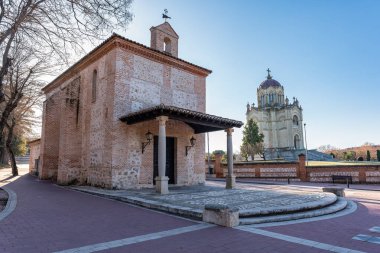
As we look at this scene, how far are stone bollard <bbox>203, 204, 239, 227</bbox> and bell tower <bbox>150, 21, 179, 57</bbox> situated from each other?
11.2 meters

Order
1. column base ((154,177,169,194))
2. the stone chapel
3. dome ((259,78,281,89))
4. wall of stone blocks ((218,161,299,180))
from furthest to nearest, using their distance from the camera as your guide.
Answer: dome ((259,78,281,89)) < wall of stone blocks ((218,161,299,180)) < the stone chapel < column base ((154,177,169,194))

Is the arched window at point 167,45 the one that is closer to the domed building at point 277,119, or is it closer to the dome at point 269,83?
Answer: the domed building at point 277,119

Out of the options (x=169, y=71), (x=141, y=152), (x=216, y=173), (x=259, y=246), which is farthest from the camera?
(x=216, y=173)

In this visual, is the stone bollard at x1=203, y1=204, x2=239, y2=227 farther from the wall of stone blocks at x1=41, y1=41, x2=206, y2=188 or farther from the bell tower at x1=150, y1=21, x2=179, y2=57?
Answer: the bell tower at x1=150, y1=21, x2=179, y2=57

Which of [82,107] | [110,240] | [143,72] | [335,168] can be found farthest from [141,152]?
[335,168]

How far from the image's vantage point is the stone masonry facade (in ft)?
39.8

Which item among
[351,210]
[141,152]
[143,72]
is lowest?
[351,210]

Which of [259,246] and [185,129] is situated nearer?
[259,246]

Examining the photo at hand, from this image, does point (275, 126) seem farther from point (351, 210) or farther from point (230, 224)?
point (230, 224)

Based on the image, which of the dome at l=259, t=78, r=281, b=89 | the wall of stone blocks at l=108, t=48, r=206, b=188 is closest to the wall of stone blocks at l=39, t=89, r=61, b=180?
the wall of stone blocks at l=108, t=48, r=206, b=188

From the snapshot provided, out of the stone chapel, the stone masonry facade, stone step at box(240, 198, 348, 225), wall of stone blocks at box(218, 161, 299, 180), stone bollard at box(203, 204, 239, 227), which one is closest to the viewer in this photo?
stone bollard at box(203, 204, 239, 227)

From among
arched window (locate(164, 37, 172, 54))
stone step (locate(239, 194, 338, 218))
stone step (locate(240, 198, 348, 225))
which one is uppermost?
arched window (locate(164, 37, 172, 54))

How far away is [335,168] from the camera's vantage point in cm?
1966

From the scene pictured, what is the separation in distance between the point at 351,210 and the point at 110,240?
7467mm
